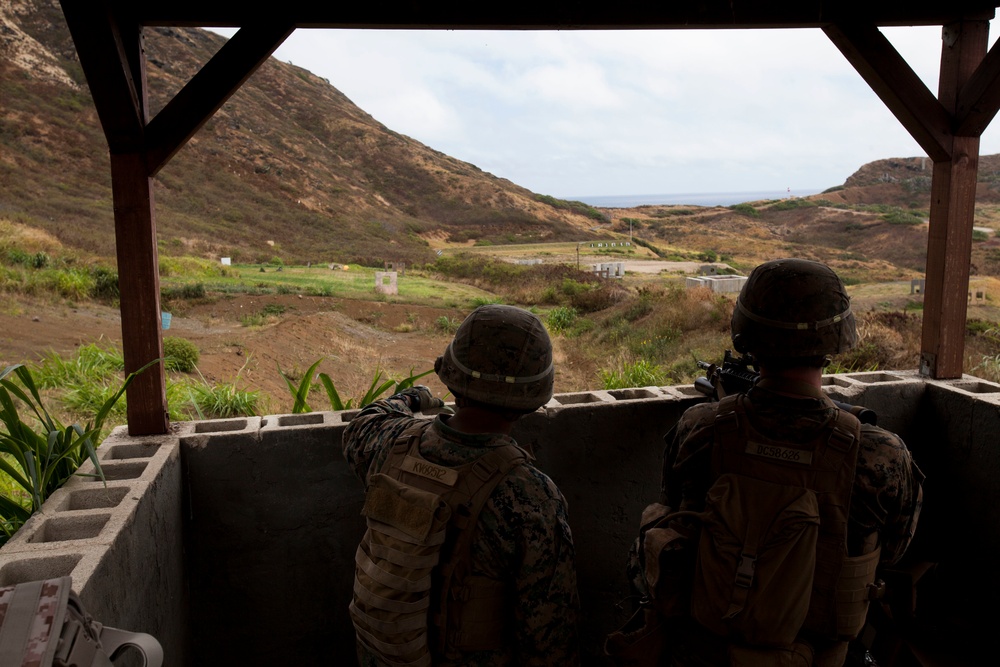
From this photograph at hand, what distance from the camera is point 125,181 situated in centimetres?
256

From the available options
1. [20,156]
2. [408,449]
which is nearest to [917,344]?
[408,449]

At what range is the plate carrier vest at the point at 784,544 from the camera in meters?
1.52

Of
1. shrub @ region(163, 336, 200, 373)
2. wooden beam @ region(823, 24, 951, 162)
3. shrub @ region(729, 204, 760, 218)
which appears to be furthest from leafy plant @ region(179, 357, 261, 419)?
shrub @ region(729, 204, 760, 218)

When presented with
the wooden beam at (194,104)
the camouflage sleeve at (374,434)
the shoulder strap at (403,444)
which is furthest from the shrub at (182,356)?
the shoulder strap at (403,444)

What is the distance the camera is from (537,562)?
156cm

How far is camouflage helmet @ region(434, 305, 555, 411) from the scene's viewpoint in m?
1.63

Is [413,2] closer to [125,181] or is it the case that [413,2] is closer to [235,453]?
[125,181]

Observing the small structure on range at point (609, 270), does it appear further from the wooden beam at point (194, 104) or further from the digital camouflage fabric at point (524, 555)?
the digital camouflage fabric at point (524, 555)

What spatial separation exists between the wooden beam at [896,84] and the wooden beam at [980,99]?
0.06m

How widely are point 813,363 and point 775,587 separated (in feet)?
1.70

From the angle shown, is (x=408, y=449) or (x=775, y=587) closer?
(x=775, y=587)

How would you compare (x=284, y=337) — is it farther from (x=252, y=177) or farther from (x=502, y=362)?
(x=252, y=177)

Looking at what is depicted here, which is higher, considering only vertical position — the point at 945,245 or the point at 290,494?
the point at 945,245

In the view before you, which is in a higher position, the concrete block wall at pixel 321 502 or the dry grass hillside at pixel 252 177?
the dry grass hillside at pixel 252 177
